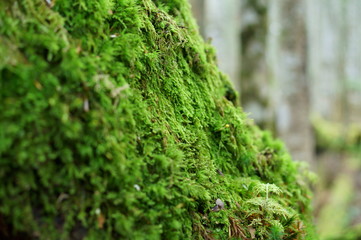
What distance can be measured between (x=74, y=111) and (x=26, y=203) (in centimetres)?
40

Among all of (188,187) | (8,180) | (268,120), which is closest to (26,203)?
(8,180)

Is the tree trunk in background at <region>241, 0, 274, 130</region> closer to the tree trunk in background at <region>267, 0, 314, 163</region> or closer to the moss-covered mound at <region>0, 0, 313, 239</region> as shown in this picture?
the tree trunk in background at <region>267, 0, 314, 163</region>

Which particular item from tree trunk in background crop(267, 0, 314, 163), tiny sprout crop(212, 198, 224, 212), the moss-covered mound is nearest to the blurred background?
tree trunk in background crop(267, 0, 314, 163)

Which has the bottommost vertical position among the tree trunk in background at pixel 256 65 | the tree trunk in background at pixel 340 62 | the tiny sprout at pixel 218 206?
the tiny sprout at pixel 218 206

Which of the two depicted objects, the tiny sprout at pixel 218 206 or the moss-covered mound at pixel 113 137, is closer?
the moss-covered mound at pixel 113 137

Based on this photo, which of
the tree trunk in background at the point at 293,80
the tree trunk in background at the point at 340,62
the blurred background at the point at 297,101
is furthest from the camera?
the tree trunk in background at the point at 340,62

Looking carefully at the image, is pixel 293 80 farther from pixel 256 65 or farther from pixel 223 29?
pixel 223 29

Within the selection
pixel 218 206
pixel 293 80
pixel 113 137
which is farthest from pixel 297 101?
pixel 113 137

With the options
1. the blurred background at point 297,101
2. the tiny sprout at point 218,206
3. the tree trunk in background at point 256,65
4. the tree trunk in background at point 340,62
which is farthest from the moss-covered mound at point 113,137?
the tree trunk in background at point 340,62

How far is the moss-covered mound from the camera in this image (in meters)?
1.29

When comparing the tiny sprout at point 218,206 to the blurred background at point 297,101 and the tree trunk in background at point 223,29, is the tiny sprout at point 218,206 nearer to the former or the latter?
the blurred background at point 297,101

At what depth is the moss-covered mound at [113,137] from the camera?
1285 millimetres

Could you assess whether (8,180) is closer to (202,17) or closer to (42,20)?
(42,20)

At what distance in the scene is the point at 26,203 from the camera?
1269 millimetres
